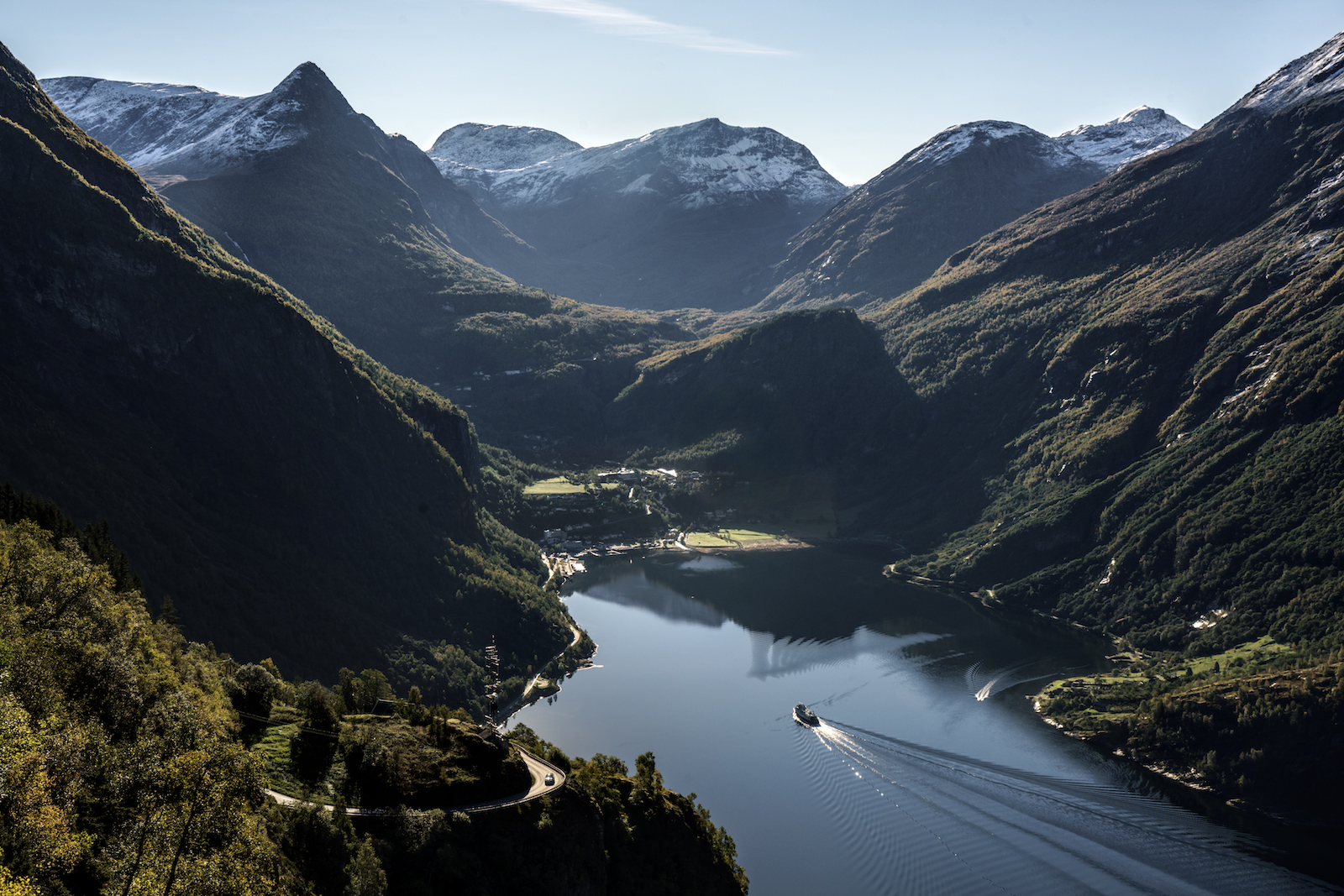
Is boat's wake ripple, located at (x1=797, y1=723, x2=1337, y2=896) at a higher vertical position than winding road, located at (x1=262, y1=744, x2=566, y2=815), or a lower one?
lower

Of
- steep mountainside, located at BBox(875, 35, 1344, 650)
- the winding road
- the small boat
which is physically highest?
steep mountainside, located at BBox(875, 35, 1344, 650)

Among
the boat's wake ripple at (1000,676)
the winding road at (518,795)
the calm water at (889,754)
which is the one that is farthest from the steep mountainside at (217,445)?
the boat's wake ripple at (1000,676)

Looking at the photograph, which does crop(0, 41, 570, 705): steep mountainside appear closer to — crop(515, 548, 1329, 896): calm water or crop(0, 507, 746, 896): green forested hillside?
crop(515, 548, 1329, 896): calm water

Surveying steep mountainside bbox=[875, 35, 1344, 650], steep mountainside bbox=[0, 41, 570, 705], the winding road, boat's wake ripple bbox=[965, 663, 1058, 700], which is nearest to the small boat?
boat's wake ripple bbox=[965, 663, 1058, 700]

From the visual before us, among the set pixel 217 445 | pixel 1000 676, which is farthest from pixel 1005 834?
pixel 217 445

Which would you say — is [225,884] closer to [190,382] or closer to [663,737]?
[663,737]

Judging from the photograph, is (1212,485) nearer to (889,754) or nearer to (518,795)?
(889,754)
